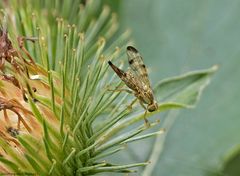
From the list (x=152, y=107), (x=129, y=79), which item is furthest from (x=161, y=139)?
(x=129, y=79)

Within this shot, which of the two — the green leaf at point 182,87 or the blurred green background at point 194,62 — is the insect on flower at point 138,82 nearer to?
the green leaf at point 182,87

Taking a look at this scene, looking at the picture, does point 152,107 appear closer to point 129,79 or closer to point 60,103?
point 129,79

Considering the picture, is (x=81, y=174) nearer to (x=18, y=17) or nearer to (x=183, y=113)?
(x=18, y=17)

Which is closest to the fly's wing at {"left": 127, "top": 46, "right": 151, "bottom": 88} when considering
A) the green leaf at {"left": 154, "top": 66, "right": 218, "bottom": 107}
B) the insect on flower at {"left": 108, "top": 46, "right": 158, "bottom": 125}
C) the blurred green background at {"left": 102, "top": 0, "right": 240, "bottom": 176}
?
the insect on flower at {"left": 108, "top": 46, "right": 158, "bottom": 125}

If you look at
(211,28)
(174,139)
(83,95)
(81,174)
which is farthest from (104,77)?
(211,28)

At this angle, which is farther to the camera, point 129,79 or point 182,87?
point 182,87

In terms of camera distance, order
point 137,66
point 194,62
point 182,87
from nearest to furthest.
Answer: point 137,66, point 182,87, point 194,62
